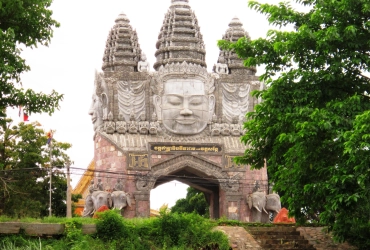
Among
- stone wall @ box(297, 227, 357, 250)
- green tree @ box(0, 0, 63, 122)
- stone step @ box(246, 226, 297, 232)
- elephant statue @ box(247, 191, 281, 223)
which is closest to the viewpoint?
green tree @ box(0, 0, 63, 122)

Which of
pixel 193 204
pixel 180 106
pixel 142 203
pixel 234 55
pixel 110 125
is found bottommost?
pixel 142 203

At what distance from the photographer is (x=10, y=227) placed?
70.6 feet

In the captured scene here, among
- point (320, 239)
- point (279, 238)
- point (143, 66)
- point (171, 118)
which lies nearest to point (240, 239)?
point (279, 238)

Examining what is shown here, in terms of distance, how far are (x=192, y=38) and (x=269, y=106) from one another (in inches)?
674

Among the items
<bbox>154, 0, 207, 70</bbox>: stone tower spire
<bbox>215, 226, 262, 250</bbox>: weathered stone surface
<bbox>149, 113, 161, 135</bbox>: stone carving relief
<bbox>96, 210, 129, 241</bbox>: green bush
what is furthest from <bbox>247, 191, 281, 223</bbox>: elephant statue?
<bbox>96, 210, 129, 241</bbox>: green bush

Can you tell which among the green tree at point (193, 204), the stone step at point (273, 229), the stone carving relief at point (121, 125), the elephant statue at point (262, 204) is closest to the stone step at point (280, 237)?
the stone step at point (273, 229)

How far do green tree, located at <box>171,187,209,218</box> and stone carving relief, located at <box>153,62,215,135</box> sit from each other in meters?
13.5

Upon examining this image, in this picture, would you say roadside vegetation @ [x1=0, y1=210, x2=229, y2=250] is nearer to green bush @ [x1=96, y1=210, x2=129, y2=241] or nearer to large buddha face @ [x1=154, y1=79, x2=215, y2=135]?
green bush @ [x1=96, y1=210, x2=129, y2=241]

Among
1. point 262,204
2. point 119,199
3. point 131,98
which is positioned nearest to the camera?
point 119,199

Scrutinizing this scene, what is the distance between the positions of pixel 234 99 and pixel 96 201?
27.8 ft

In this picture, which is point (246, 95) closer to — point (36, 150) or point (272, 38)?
point (36, 150)

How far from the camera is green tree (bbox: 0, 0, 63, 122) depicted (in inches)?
773

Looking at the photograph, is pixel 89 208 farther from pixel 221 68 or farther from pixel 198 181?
pixel 221 68

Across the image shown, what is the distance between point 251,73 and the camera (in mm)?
40344
